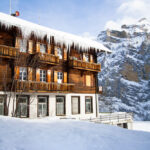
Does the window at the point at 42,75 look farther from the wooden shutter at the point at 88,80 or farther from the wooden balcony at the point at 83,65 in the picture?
the wooden shutter at the point at 88,80

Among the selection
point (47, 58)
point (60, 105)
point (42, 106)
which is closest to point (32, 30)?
point (47, 58)

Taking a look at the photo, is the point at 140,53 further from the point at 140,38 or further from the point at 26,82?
the point at 26,82

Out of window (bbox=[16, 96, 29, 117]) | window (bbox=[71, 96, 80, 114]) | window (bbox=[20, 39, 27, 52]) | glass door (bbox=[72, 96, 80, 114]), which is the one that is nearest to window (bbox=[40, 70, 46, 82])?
window (bbox=[16, 96, 29, 117])

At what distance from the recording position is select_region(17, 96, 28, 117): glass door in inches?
648

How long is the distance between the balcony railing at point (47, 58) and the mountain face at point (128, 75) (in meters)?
61.5

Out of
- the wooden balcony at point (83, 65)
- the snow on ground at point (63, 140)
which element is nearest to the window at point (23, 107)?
the wooden balcony at point (83, 65)

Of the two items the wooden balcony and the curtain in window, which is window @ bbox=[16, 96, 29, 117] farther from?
the wooden balcony

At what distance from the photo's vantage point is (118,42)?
105938 millimetres

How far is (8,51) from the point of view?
51.9 feet

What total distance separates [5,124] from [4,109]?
7890 mm

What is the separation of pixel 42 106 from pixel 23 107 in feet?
6.70

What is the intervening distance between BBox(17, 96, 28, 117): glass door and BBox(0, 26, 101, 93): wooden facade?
109 cm

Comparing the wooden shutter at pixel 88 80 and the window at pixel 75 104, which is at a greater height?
the wooden shutter at pixel 88 80

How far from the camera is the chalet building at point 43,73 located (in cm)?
1600
